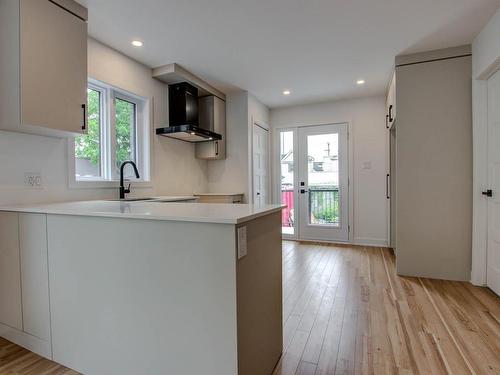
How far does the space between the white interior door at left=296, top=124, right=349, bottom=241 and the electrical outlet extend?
395 cm

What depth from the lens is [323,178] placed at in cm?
502

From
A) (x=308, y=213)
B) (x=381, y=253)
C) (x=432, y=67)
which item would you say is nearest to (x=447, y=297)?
(x=381, y=253)

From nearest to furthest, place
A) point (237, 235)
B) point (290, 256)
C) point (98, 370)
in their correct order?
point (237, 235)
point (98, 370)
point (290, 256)

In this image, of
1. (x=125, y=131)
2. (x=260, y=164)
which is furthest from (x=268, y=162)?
(x=125, y=131)

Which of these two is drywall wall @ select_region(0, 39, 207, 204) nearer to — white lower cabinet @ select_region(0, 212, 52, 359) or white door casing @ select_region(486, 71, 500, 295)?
white lower cabinet @ select_region(0, 212, 52, 359)

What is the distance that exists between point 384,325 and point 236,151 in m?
3.11

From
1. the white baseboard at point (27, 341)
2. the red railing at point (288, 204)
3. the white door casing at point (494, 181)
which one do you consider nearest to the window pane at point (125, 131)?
the white baseboard at point (27, 341)

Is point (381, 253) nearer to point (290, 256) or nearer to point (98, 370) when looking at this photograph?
point (290, 256)

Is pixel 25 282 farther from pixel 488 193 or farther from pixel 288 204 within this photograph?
pixel 288 204

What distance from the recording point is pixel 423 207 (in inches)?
122

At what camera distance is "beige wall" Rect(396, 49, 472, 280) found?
9.66 ft

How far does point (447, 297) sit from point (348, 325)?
1204 mm

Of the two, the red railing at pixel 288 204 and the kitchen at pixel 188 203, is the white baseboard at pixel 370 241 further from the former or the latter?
the red railing at pixel 288 204

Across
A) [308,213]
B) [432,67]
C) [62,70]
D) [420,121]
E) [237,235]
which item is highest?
[432,67]
